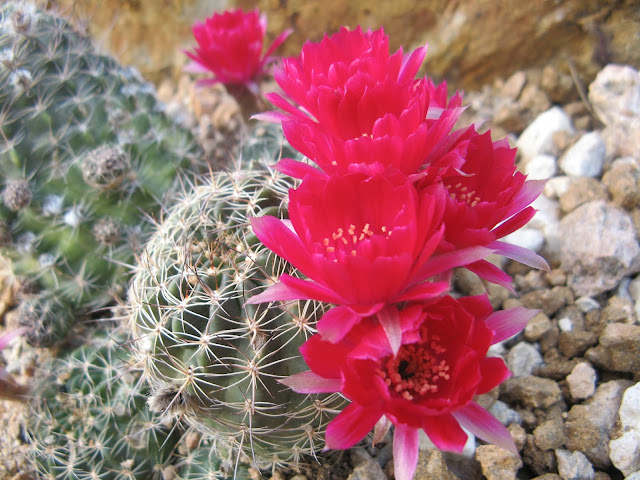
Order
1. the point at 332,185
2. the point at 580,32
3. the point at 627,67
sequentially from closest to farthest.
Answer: the point at 332,185 → the point at 627,67 → the point at 580,32

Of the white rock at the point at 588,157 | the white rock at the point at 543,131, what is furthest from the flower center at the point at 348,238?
the white rock at the point at 543,131

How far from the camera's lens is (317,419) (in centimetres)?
146

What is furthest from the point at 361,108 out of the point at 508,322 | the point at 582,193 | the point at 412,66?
the point at 582,193

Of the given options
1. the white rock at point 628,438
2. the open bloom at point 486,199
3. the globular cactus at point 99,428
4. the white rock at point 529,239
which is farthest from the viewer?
the white rock at point 529,239

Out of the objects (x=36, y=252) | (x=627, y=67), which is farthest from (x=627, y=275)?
(x=36, y=252)

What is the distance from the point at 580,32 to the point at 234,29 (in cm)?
157

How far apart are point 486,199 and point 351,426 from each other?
59 centimetres

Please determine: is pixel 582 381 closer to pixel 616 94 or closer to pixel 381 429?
pixel 381 429

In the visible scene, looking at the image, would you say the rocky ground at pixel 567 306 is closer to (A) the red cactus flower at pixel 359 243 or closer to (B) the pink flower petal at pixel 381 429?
(B) the pink flower petal at pixel 381 429

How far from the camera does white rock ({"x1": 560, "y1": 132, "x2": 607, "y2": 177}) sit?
2232mm

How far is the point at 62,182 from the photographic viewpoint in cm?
202

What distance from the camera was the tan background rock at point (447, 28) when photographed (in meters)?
2.44

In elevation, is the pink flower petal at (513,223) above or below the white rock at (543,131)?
above

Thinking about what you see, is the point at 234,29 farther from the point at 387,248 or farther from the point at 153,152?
the point at 387,248
